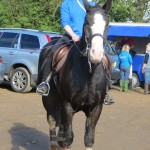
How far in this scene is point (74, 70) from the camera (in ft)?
21.6

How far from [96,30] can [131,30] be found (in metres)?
15.0

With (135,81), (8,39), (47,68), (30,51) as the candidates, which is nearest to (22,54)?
(30,51)

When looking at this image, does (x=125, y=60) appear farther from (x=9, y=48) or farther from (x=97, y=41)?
(x=97, y=41)

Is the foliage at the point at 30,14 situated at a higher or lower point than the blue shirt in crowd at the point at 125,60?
higher

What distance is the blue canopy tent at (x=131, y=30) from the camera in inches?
792

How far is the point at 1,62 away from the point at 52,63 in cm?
939

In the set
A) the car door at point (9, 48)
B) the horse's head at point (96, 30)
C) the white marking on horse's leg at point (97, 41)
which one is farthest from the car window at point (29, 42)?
the white marking on horse's leg at point (97, 41)

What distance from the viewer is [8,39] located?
17.0 metres

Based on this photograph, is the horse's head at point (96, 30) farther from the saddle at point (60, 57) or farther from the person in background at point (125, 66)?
the person in background at point (125, 66)

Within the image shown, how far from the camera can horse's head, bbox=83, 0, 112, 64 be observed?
18.2 ft

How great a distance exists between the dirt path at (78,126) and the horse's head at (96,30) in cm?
329

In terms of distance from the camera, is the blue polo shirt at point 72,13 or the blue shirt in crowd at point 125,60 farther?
the blue shirt in crowd at point 125,60

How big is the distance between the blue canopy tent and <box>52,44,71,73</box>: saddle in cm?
1301


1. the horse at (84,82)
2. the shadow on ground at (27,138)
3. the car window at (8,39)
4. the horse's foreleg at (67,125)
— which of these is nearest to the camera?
the horse at (84,82)
